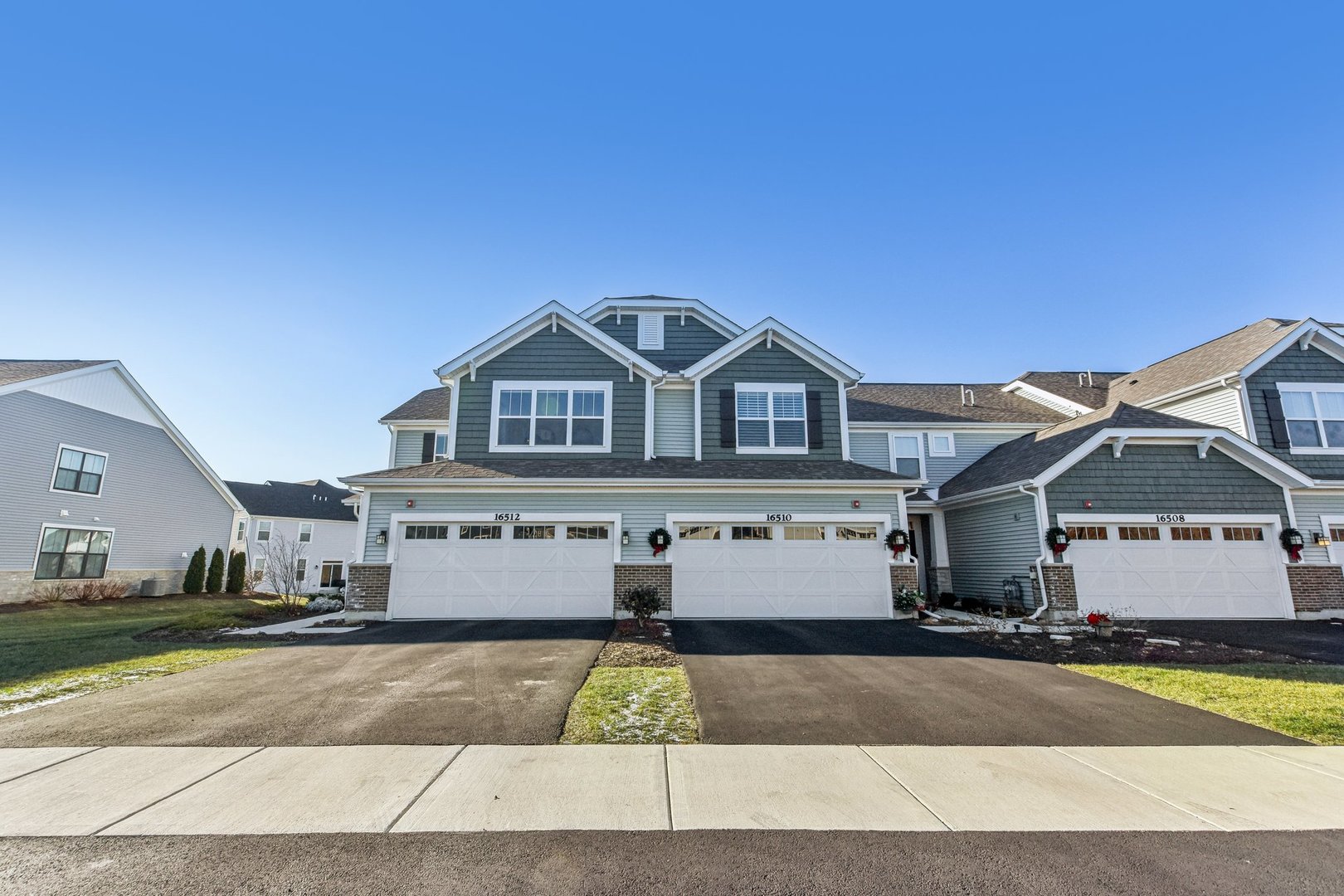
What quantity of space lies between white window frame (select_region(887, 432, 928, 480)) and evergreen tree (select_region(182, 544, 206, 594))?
28.4 metres

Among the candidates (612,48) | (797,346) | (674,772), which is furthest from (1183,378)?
(674,772)

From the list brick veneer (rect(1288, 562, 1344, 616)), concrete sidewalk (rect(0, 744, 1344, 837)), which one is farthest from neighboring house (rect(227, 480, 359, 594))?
brick veneer (rect(1288, 562, 1344, 616))

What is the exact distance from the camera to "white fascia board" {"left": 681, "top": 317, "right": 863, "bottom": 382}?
1636cm

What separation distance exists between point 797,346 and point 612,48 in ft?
27.7

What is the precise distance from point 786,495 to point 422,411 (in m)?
12.2

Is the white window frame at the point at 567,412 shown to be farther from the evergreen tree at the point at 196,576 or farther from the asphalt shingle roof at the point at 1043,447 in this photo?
the evergreen tree at the point at 196,576

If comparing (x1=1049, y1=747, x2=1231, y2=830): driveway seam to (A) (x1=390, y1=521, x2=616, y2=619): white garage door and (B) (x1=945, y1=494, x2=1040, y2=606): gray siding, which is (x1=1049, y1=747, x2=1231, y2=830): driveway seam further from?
(B) (x1=945, y1=494, x2=1040, y2=606): gray siding

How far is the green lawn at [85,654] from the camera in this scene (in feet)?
24.4

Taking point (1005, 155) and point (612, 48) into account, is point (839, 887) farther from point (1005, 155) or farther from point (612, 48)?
point (1005, 155)

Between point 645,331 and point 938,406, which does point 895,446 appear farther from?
point 645,331

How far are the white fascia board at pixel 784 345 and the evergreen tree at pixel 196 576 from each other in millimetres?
23477

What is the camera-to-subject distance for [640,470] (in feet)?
48.0

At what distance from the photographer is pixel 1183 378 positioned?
1825 cm

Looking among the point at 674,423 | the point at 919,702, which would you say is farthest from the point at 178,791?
the point at 674,423
